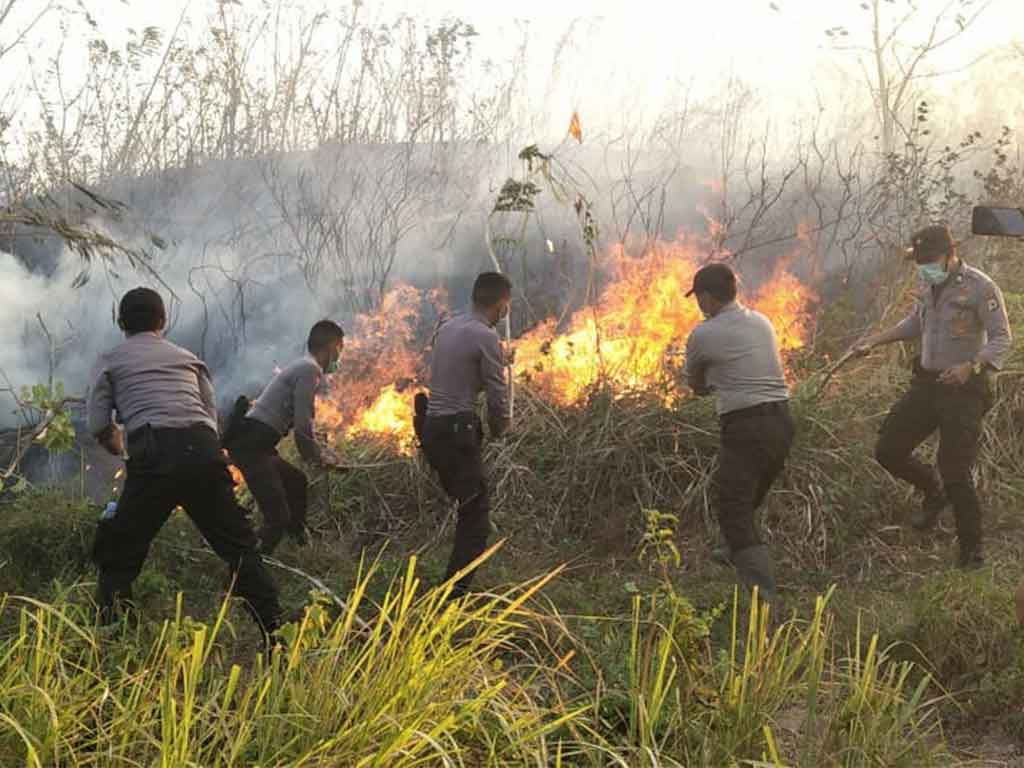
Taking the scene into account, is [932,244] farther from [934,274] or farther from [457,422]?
[457,422]

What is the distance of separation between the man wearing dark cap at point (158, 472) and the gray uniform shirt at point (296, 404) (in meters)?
1.50

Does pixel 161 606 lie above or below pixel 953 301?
below

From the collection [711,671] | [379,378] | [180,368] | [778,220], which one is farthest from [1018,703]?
[778,220]

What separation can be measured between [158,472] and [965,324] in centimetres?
425

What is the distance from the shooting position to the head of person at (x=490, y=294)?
5836 millimetres

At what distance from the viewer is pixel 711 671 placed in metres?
3.64

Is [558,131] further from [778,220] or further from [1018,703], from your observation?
[1018,703]

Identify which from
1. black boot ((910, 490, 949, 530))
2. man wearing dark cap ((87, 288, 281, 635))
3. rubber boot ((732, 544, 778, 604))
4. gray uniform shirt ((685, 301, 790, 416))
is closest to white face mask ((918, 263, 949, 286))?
gray uniform shirt ((685, 301, 790, 416))

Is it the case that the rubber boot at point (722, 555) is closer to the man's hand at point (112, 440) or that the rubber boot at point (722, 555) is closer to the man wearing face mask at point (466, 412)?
the man wearing face mask at point (466, 412)

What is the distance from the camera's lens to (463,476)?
571cm

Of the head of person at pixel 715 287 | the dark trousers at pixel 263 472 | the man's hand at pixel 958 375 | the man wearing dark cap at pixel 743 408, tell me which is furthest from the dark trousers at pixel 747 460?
the dark trousers at pixel 263 472

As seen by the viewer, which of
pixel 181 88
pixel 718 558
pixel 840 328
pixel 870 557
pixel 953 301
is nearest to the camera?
pixel 953 301

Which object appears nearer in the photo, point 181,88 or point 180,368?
point 180,368

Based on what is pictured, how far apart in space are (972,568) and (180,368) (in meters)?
4.34
